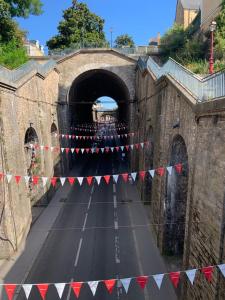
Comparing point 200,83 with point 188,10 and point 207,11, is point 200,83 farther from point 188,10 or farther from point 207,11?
point 188,10

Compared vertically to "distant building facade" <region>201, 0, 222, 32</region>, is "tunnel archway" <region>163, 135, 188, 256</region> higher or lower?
lower

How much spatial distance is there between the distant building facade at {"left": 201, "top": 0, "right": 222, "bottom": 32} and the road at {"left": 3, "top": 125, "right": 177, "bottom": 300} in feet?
59.0

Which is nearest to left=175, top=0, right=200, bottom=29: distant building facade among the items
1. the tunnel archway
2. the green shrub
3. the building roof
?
the building roof

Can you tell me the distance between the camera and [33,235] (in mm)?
17609

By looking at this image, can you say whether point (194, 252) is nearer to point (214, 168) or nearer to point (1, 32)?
point (214, 168)

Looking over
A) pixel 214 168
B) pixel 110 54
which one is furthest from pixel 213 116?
pixel 110 54

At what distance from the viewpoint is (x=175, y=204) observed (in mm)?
14391

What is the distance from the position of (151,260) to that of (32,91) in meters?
13.2

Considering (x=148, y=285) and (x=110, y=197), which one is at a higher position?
(x=110, y=197)

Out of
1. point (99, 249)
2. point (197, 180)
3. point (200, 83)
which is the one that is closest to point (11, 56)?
point (99, 249)

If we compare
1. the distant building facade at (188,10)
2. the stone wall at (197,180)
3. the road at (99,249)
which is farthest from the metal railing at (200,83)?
the distant building facade at (188,10)

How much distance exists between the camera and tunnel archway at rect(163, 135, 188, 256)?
13.8 metres

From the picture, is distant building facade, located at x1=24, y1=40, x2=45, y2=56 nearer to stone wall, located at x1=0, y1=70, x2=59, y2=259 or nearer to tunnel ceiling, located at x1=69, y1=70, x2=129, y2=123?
tunnel ceiling, located at x1=69, y1=70, x2=129, y2=123

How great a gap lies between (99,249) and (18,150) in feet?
22.8
